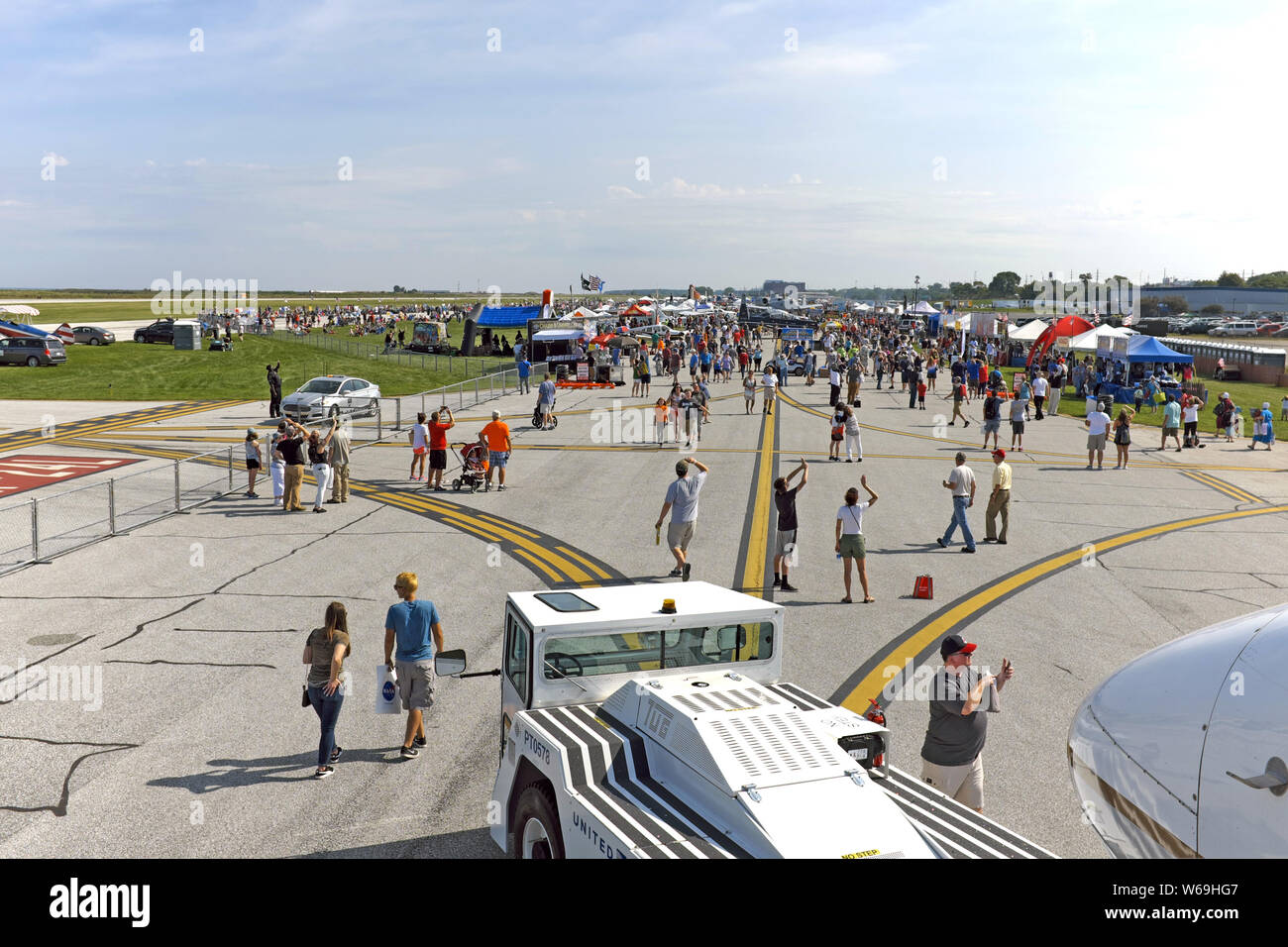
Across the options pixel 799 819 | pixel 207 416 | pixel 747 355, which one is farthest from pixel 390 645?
pixel 747 355

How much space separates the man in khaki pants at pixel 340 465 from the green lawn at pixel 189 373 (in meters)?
24.5

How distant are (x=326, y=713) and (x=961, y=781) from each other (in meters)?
5.34

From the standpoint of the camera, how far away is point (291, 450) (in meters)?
20.3

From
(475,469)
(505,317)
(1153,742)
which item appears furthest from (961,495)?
(505,317)

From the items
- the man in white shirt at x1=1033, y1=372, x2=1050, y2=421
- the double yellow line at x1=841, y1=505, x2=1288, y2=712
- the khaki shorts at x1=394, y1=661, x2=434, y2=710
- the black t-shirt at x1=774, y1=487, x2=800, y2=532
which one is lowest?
the double yellow line at x1=841, y1=505, x2=1288, y2=712

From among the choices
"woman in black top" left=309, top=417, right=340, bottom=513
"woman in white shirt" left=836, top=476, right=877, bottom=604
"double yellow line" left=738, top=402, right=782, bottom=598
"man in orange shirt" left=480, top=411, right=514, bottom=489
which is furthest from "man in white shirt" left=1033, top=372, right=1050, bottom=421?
"woman in black top" left=309, top=417, right=340, bottom=513

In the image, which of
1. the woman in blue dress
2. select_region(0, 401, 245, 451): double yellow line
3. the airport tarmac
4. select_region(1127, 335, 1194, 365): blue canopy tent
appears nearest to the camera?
the airport tarmac

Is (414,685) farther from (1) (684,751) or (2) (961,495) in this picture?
(2) (961,495)

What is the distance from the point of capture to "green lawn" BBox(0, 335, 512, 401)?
4353 centimetres

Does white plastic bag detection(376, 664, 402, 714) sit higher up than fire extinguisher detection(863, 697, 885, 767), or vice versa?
fire extinguisher detection(863, 697, 885, 767)

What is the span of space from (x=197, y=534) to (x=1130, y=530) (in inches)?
721

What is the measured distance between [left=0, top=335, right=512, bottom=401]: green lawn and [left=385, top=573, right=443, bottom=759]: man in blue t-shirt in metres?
37.4

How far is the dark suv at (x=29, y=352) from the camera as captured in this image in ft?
163
